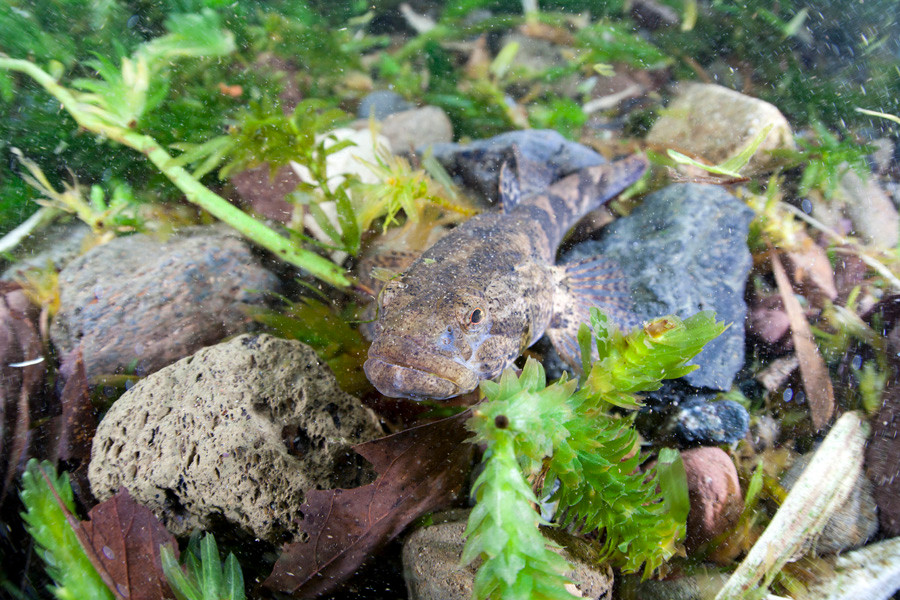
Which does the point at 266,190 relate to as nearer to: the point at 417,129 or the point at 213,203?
the point at 213,203

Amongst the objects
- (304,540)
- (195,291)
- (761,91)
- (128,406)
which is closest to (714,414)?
(304,540)

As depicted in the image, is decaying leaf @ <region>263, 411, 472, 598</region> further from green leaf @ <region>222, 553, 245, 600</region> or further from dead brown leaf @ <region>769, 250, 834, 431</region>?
dead brown leaf @ <region>769, 250, 834, 431</region>

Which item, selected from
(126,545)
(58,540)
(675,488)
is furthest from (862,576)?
(58,540)

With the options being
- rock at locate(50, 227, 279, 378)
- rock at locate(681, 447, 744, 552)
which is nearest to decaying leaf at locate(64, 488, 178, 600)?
rock at locate(50, 227, 279, 378)

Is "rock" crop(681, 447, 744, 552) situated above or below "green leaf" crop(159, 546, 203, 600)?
below

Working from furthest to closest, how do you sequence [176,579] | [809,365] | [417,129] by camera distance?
[417,129]
[809,365]
[176,579]

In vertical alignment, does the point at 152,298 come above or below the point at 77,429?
above

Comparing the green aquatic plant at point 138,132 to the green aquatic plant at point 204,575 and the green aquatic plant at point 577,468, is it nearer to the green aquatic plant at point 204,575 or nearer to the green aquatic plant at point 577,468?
the green aquatic plant at point 204,575
